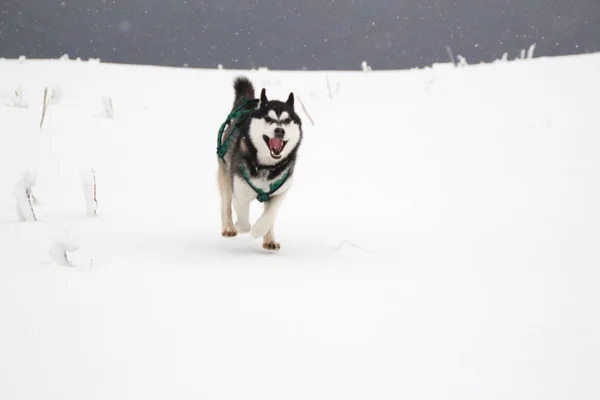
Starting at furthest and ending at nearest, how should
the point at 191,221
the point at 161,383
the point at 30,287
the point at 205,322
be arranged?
1. the point at 191,221
2. the point at 30,287
3. the point at 205,322
4. the point at 161,383

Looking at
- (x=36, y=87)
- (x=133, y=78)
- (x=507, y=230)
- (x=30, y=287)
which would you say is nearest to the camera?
(x=30, y=287)

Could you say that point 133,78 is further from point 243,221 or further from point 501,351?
point 501,351

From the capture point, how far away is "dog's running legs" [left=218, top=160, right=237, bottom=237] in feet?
12.0

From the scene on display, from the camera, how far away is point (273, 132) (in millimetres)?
3178

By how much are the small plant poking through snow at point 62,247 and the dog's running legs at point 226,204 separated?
146cm

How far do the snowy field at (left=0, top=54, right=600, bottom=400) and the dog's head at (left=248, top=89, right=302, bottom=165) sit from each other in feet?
2.25

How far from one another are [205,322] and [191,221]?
8.20 ft

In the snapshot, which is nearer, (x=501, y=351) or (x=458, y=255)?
(x=501, y=351)

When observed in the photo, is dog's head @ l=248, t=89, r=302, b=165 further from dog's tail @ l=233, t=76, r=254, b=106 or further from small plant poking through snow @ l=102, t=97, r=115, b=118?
small plant poking through snow @ l=102, t=97, r=115, b=118

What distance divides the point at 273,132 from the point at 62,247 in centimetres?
149

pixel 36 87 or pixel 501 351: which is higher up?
pixel 36 87

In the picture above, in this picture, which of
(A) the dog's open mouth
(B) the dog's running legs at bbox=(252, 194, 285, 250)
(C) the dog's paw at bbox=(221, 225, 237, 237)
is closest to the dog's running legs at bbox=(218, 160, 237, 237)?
(C) the dog's paw at bbox=(221, 225, 237, 237)

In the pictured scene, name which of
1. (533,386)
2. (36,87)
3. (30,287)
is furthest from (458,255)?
(36,87)

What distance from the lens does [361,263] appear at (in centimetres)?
293
